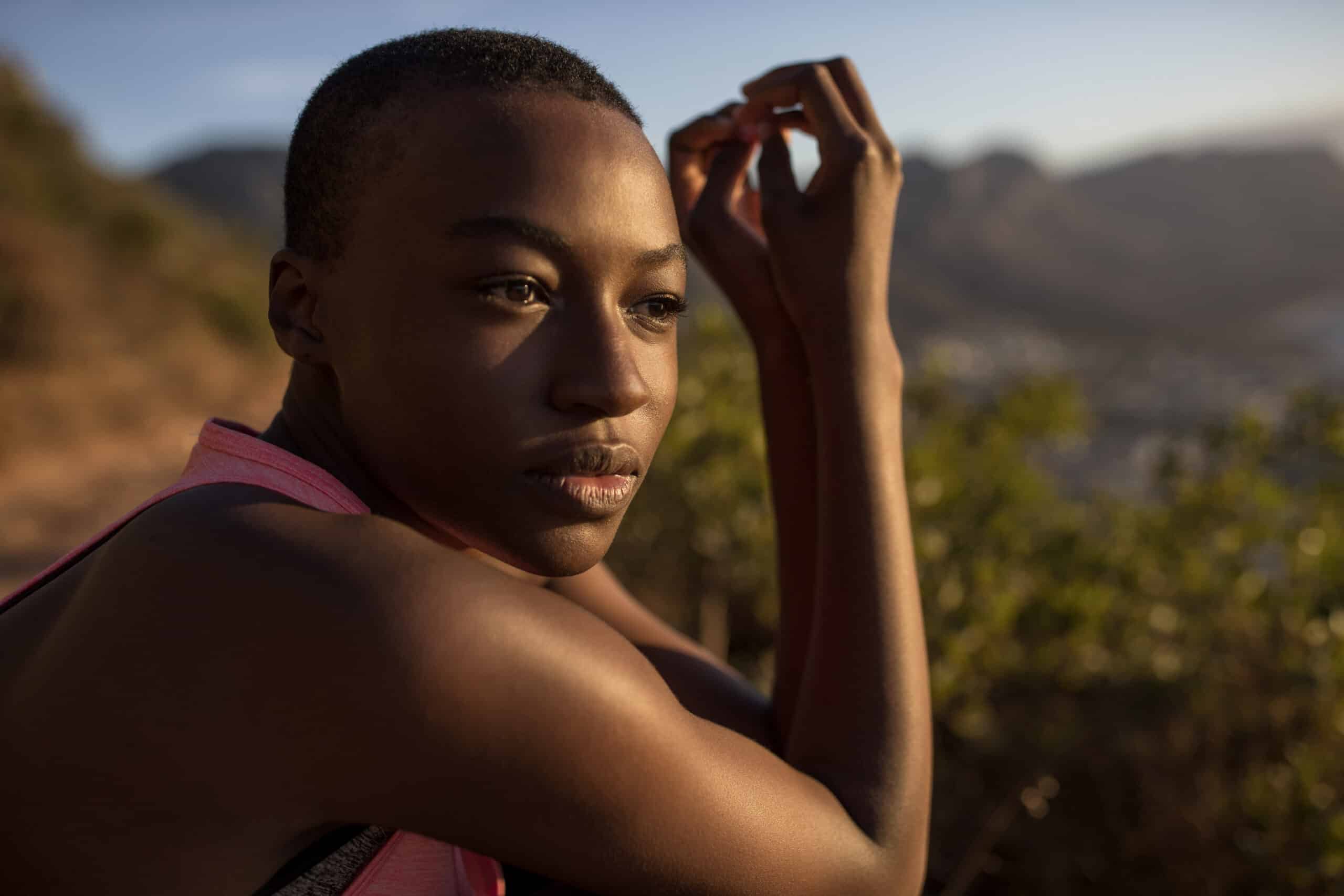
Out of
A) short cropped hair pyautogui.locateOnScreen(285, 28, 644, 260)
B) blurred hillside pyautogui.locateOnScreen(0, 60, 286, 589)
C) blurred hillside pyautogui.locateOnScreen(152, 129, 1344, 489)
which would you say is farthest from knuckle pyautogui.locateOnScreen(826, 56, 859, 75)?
blurred hillside pyautogui.locateOnScreen(152, 129, 1344, 489)

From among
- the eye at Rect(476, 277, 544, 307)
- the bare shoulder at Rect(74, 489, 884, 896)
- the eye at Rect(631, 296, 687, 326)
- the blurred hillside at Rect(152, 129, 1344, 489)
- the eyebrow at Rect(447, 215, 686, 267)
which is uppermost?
the eyebrow at Rect(447, 215, 686, 267)

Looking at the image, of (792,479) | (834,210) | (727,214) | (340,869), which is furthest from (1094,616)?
(340,869)

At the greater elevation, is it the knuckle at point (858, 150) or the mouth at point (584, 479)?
the knuckle at point (858, 150)

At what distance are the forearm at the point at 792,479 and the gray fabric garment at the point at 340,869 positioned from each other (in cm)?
90

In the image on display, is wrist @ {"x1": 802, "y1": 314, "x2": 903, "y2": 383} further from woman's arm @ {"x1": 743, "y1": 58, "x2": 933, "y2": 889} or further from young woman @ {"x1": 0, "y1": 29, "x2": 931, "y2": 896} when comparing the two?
young woman @ {"x1": 0, "y1": 29, "x2": 931, "y2": 896}

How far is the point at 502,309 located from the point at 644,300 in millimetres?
200

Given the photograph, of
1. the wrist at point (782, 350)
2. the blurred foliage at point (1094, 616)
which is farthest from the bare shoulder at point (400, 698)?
the blurred foliage at point (1094, 616)

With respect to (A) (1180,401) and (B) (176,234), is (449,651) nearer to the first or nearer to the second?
(A) (1180,401)

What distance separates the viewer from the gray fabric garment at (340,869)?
123cm

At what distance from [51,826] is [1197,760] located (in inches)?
138

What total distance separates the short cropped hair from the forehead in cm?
2

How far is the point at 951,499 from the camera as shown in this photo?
438cm

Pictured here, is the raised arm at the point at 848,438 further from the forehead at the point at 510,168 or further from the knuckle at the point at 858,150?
the forehead at the point at 510,168

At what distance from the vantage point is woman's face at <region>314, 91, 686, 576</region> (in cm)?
122
